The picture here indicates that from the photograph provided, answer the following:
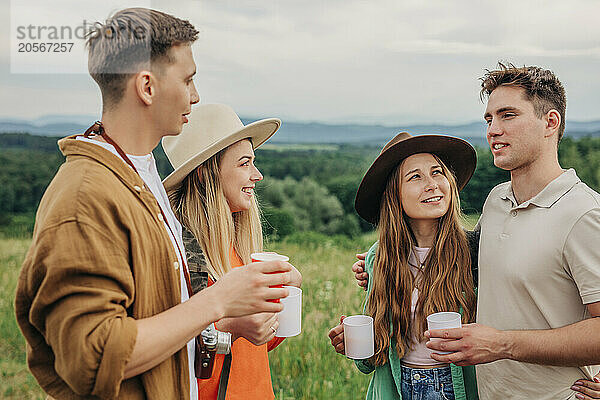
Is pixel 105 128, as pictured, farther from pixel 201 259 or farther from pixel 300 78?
pixel 300 78

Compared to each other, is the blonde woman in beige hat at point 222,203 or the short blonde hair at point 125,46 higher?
the short blonde hair at point 125,46

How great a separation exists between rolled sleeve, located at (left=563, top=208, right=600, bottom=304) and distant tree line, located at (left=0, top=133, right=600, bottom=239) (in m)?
5.73

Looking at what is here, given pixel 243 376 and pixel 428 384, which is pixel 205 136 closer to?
pixel 243 376

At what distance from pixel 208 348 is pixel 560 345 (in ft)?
4.08

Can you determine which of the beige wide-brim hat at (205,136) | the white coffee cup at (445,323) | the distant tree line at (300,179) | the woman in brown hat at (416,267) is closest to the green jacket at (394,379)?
the woman in brown hat at (416,267)

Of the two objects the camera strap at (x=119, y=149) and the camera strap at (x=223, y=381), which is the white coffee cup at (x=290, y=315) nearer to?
the camera strap at (x=223, y=381)

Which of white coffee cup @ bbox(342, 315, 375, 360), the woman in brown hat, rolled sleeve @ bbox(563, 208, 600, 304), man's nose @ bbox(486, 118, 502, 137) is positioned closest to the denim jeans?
the woman in brown hat

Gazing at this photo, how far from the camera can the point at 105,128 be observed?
162 centimetres

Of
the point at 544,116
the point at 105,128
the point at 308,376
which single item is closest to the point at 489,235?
the point at 544,116

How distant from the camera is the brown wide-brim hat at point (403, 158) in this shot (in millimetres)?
2625

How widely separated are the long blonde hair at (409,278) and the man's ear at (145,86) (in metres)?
1.47

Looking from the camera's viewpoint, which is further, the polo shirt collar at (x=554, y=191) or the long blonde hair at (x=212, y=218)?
the long blonde hair at (x=212, y=218)

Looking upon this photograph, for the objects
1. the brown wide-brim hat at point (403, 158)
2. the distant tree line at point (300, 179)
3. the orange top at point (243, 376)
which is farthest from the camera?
the distant tree line at point (300, 179)

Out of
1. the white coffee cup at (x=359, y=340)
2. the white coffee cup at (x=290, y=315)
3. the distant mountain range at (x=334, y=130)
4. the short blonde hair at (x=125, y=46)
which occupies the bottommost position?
the distant mountain range at (x=334, y=130)
